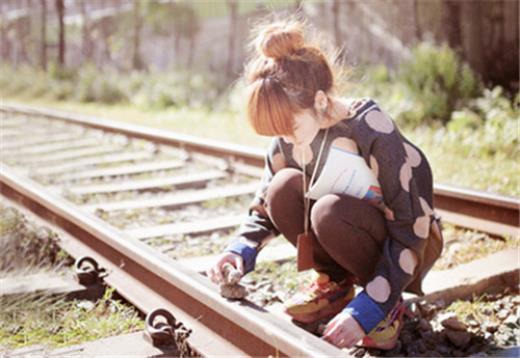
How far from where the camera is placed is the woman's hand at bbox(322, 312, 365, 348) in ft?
7.31

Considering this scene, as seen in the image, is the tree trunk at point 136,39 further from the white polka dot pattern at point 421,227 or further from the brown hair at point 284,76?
the white polka dot pattern at point 421,227

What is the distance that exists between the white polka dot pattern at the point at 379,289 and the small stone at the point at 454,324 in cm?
45

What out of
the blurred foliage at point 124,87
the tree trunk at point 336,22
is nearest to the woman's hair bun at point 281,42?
the blurred foliage at point 124,87

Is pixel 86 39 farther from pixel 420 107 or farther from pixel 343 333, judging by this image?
pixel 343 333

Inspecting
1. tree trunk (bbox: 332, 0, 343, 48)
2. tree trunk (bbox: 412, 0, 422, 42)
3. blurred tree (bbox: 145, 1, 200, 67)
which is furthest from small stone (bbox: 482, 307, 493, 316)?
blurred tree (bbox: 145, 1, 200, 67)

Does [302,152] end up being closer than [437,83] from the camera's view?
Yes

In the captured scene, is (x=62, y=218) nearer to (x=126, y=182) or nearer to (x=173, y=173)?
(x=126, y=182)

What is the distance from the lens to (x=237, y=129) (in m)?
8.93

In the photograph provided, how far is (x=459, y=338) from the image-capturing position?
8.54 feet

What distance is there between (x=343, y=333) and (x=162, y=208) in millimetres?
2886

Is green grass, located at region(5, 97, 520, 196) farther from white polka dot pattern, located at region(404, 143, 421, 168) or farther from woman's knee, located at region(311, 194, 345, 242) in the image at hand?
white polka dot pattern, located at region(404, 143, 421, 168)

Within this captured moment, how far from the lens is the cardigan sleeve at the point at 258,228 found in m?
2.72

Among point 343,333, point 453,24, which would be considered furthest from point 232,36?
point 343,333

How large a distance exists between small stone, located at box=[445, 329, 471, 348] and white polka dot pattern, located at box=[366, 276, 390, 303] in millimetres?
415
